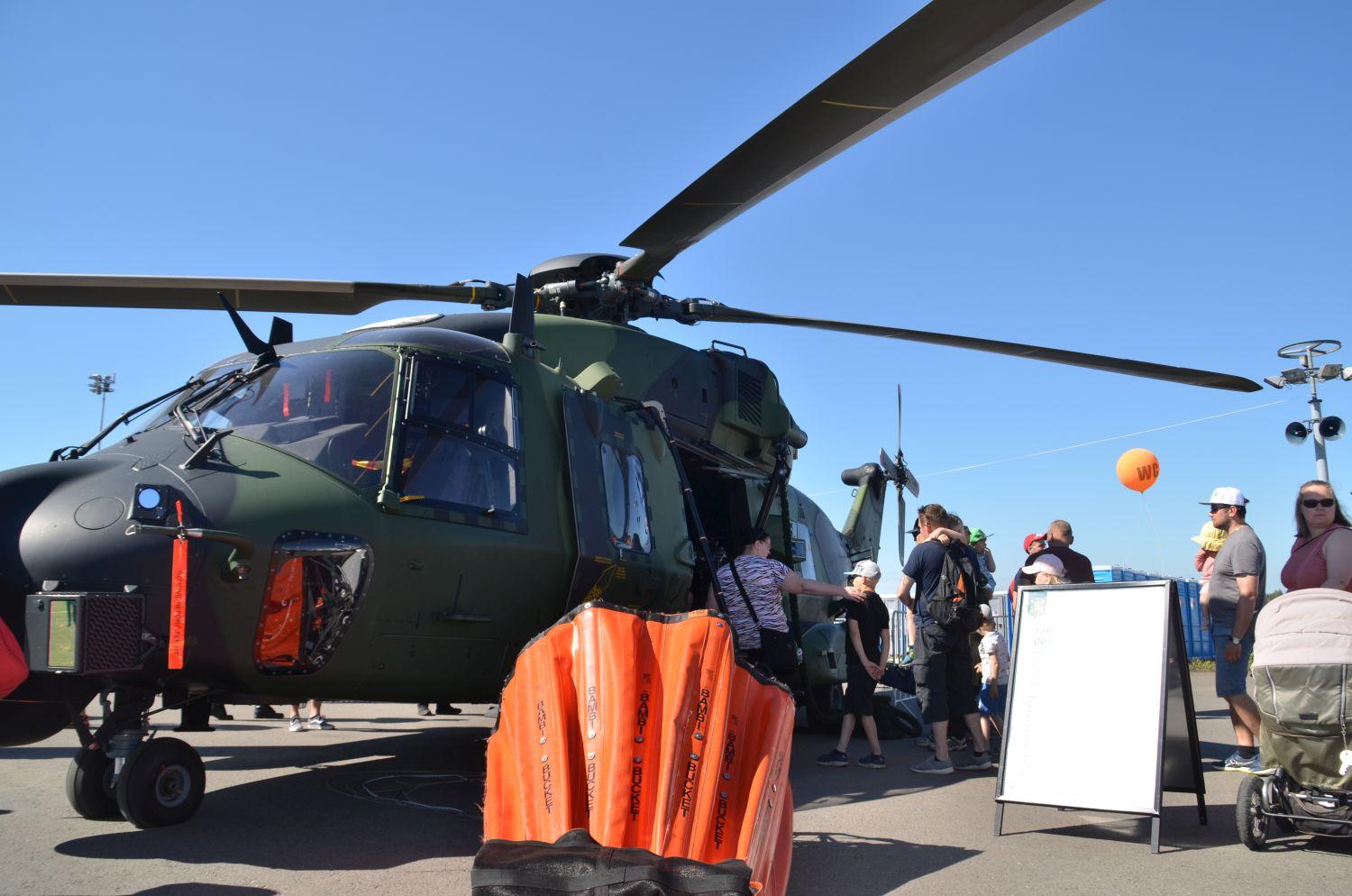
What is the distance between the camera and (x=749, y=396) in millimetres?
9258

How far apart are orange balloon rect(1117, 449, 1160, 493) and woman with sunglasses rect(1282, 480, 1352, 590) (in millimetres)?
7477

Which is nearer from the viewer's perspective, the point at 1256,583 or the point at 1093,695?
the point at 1093,695

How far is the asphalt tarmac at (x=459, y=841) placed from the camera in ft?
13.9

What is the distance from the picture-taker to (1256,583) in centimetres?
661

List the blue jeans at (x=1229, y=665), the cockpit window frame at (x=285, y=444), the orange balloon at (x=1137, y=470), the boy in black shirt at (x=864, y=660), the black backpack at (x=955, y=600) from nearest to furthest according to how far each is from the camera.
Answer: the cockpit window frame at (x=285, y=444) → the blue jeans at (x=1229, y=665) → the black backpack at (x=955, y=600) → the boy in black shirt at (x=864, y=660) → the orange balloon at (x=1137, y=470)

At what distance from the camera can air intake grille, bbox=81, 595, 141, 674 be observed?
13.2ft

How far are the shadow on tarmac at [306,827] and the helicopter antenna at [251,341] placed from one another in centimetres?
248

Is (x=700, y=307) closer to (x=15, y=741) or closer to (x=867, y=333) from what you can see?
(x=867, y=333)

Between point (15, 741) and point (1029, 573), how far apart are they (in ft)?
21.4

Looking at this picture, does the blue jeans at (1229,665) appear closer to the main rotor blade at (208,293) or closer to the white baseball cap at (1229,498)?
the white baseball cap at (1229,498)

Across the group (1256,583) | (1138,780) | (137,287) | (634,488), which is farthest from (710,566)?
(137,287)

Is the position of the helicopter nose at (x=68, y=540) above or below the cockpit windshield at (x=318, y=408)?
below

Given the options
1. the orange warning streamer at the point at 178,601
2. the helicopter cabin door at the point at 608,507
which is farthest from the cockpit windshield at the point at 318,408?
the helicopter cabin door at the point at 608,507

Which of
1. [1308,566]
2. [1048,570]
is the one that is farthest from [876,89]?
[1048,570]
